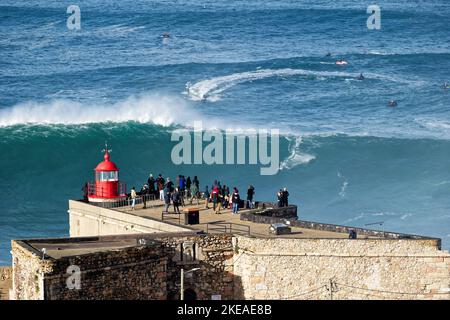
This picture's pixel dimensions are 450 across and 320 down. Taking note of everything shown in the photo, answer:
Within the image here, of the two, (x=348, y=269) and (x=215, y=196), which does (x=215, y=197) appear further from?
(x=348, y=269)

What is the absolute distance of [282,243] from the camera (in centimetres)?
4938

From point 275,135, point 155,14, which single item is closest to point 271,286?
point 275,135

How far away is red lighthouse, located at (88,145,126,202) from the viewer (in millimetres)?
57688

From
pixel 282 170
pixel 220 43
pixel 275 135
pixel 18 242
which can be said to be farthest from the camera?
pixel 220 43

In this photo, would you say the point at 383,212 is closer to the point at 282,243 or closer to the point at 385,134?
the point at 385,134

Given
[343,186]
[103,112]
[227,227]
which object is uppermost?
[103,112]

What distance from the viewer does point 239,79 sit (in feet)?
357

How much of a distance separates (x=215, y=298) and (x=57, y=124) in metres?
41.8

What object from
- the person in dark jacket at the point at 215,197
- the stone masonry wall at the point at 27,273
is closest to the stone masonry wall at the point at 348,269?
the person in dark jacket at the point at 215,197

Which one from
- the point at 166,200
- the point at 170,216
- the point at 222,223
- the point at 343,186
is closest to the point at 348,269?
the point at 222,223

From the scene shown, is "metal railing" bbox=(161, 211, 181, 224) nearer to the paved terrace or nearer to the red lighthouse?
the paved terrace

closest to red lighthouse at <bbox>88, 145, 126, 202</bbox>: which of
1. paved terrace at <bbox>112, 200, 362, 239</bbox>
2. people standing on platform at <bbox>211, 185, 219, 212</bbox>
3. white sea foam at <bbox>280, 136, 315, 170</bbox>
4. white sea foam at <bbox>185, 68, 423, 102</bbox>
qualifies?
paved terrace at <bbox>112, 200, 362, 239</bbox>

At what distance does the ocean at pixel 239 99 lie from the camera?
77.1 metres

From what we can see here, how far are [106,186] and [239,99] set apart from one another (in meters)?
44.4
